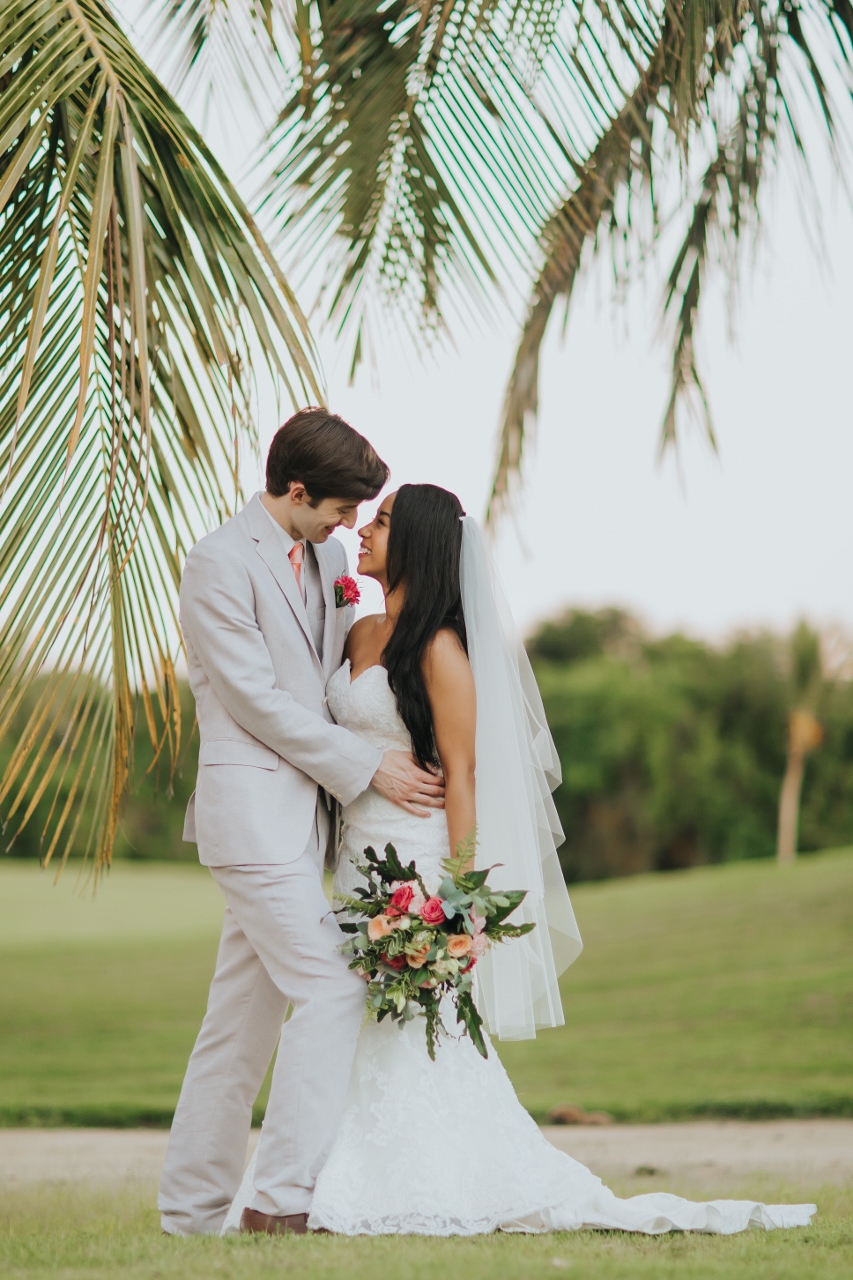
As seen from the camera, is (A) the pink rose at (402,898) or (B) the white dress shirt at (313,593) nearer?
(A) the pink rose at (402,898)

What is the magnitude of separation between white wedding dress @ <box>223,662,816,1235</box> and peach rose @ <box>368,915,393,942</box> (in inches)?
10.5

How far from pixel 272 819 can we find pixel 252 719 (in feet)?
Answer: 0.88

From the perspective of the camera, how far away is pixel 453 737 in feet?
11.2

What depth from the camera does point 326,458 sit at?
11.1 feet

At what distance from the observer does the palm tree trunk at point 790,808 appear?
21.0m

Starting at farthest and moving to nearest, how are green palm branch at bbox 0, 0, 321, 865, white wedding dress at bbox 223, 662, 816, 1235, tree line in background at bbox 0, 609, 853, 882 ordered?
tree line in background at bbox 0, 609, 853, 882 < white wedding dress at bbox 223, 662, 816, 1235 < green palm branch at bbox 0, 0, 321, 865

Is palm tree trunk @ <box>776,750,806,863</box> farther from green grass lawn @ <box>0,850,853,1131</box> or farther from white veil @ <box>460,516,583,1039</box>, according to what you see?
white veil @ <box>460,516,583,1039</box>

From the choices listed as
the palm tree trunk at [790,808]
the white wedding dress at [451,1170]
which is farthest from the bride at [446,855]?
the palm tree trunk at [790,808]

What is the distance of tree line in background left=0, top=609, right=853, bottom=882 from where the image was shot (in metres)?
22.5

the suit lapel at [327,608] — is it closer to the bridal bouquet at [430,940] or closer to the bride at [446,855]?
the bride at [446,855]

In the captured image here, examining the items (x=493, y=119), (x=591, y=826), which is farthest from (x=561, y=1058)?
(x=591, y=826)

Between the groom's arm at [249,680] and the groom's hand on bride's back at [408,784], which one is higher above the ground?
the groom's arm at [249,680]

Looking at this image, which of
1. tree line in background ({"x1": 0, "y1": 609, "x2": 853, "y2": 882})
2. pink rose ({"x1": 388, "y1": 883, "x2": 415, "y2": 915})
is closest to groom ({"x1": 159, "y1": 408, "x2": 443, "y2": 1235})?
pink rose ({"x1": 388, "y1": 883, "x2": 415, "y2": 915})

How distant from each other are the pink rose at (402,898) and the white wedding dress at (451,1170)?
316 mm
